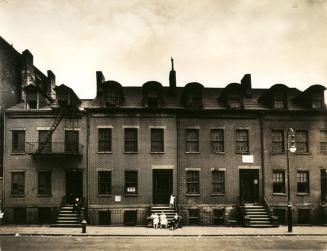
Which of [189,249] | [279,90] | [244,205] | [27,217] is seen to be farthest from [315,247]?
[27,217]

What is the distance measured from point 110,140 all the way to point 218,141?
795cm

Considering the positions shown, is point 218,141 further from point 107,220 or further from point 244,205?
point 107,220

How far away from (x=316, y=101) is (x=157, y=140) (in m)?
12.5

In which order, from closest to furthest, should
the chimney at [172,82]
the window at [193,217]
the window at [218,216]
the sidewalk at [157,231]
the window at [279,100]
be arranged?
the sidewalk at [157,231] → the window at [193,217] → the window at [218,216] → the window at [279,100] → the chimney at [172,82]

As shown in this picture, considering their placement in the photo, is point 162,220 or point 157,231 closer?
point 157,231

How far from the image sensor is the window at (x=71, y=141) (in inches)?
1062

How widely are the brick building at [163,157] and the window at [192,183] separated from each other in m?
0.07

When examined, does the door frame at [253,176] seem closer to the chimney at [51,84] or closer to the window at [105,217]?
the window at [105,217]

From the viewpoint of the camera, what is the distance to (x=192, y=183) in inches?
1072

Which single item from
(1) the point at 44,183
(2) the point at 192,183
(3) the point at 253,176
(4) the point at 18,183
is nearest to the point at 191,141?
(2) the point at 192,183

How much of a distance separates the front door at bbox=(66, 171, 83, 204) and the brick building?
0.07 m

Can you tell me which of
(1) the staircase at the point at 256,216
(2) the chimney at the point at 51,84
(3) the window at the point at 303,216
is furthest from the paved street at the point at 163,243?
(2) the chimney at the point at 51,84

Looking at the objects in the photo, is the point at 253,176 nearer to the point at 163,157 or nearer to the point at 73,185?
the point at 163,157

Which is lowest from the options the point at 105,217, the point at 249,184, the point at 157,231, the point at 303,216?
the point at 157,231
